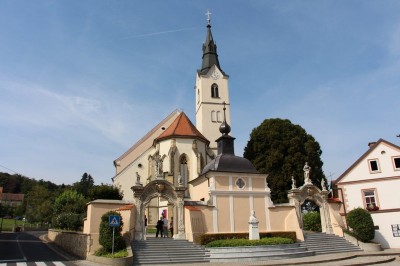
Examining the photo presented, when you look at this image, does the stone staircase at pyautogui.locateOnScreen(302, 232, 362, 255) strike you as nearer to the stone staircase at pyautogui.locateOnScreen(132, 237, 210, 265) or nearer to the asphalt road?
the stone staircase at pyautogui.locateOnScreen(132, 237, 210, 265)

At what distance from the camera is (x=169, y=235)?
903 inches

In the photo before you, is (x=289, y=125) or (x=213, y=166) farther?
(x=289, y=125)

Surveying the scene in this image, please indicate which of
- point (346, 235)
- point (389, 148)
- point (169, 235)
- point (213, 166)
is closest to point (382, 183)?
point (389, 148)

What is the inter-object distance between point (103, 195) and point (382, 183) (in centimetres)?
2462

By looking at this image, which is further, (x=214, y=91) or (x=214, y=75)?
(x=214, y=75)

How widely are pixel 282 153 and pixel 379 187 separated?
12580mm

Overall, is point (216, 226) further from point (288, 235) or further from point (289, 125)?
point (289, 125)

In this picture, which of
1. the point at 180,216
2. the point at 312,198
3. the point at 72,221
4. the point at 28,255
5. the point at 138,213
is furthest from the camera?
the point at 72,221

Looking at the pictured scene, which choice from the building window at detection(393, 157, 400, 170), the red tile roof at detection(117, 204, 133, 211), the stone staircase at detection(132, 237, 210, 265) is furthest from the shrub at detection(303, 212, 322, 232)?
the red tile roof at detection(117, 204, 133, 211)

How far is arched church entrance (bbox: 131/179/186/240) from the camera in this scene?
2023 centimetres

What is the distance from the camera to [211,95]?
44438mm

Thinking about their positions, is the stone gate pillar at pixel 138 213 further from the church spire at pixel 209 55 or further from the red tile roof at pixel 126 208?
the church spire at pixel 209 55

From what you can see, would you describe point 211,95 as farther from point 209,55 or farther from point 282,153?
point 282,153

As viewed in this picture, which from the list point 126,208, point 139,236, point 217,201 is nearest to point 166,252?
point 139,236
